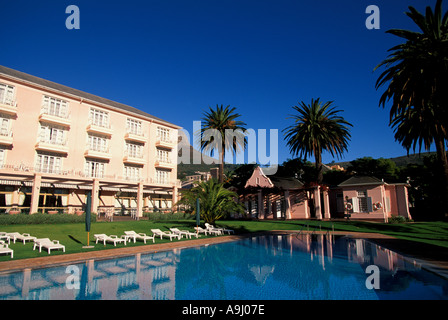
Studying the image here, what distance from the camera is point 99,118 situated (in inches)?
1480

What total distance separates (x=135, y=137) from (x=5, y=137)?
50.4ft

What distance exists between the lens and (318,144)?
36.2 m

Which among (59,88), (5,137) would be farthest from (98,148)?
(5,137)

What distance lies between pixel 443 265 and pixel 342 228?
1634 centimetres

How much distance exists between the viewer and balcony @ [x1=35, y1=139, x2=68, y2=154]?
3110 centimetres

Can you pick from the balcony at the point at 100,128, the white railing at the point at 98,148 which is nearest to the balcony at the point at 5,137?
the white railing at the point at 98,148

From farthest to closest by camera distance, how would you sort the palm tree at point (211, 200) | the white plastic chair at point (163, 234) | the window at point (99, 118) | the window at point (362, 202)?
the window at point (99, 118)
the window at point (362, 202)
the palm tree at point (211, 200)
the white plastic chair at point (163, 234)

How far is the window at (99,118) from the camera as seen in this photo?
3681 centimetres

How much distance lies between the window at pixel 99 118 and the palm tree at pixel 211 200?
2007cm

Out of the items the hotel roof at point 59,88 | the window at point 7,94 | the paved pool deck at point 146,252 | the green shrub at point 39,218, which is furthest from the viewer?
the hotel roof at point 59,88

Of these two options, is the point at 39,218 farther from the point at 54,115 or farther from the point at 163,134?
the point at 163,134

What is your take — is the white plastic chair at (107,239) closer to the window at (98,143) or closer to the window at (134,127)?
the window at (98,143)
